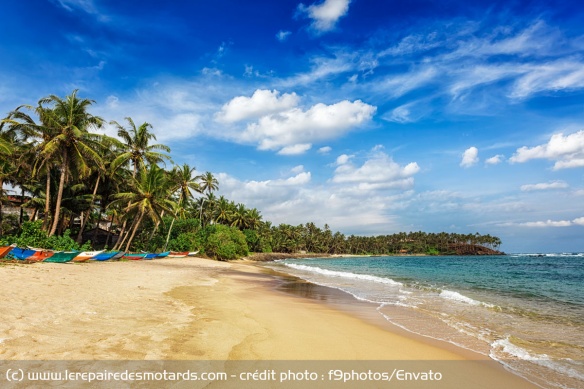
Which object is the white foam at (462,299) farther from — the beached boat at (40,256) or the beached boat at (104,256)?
the beached boat at (104,256)

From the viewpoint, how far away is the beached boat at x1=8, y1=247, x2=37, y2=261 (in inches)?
643

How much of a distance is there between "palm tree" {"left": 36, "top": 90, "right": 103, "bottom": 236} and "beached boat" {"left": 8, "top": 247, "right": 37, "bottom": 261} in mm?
7932

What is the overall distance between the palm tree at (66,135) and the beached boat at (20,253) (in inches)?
312

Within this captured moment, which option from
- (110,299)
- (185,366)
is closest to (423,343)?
(185,366)

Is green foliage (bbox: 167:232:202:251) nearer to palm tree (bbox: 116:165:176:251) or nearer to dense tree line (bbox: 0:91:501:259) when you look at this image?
dense tree line (bbox: 0:91:501:259)

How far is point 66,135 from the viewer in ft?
79.3

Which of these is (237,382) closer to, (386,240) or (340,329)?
(340,329)

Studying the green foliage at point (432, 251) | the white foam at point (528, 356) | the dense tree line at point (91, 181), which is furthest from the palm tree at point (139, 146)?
the green foliage at point (432, 251)

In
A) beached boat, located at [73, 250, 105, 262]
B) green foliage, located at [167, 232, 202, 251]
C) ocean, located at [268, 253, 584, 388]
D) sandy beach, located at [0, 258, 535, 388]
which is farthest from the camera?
green foliage, located at [167, 232, 202, 251]

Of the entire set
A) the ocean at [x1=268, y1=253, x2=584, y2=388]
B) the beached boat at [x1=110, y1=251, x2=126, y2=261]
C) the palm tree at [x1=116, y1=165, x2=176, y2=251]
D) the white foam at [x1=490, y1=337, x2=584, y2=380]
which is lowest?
the beached boat at [x1=110, y1=251, x2=126, y2=261]

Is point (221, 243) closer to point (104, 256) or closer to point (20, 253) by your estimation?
point (104, 256)

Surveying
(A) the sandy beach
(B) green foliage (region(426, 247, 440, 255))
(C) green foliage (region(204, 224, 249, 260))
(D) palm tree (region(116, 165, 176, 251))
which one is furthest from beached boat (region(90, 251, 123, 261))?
(B) green foliage (region(426, 247, 440, 255))

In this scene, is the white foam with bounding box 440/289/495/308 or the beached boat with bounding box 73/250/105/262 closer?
the white foam with bounding box 440/289/495/308

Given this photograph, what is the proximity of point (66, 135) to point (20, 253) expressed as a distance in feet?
35.7
